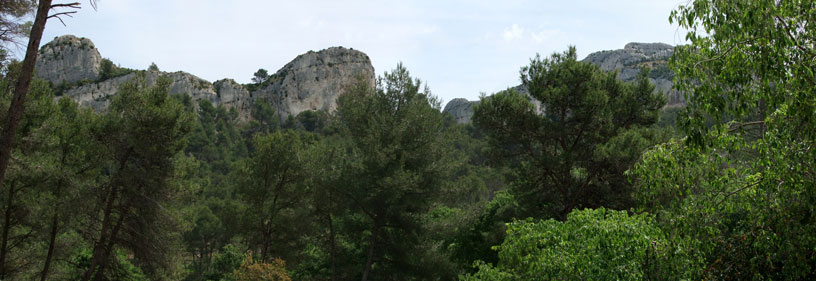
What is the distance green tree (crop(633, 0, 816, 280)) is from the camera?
15.5ft

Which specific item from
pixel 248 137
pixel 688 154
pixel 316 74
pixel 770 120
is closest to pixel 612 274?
pixel 688 154

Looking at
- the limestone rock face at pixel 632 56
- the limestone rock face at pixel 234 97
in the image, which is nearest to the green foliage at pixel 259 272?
the limestone rock face at pixel 234 97

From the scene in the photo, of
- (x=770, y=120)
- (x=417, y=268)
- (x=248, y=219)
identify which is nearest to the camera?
(x=770, y=120)

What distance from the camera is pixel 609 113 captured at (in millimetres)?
14141

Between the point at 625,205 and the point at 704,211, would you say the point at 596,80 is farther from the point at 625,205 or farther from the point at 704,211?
the point at 704,211

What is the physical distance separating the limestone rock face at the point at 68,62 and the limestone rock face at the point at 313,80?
31.5 meters

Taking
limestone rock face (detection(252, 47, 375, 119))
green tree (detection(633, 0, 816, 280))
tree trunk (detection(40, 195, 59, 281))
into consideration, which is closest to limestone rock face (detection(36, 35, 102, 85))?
limestone rock face (detection(252, 47, 375, 119))

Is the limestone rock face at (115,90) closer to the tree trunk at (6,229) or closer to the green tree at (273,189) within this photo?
the green tree at (273,189)

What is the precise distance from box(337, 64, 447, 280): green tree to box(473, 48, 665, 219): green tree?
2.65 m

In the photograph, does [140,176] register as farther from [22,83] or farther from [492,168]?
[492,168]

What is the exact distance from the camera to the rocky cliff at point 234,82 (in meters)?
95.2

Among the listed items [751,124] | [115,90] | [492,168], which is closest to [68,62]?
[115,90]

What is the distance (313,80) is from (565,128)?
99780mm

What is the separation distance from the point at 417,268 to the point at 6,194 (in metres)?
12.6
